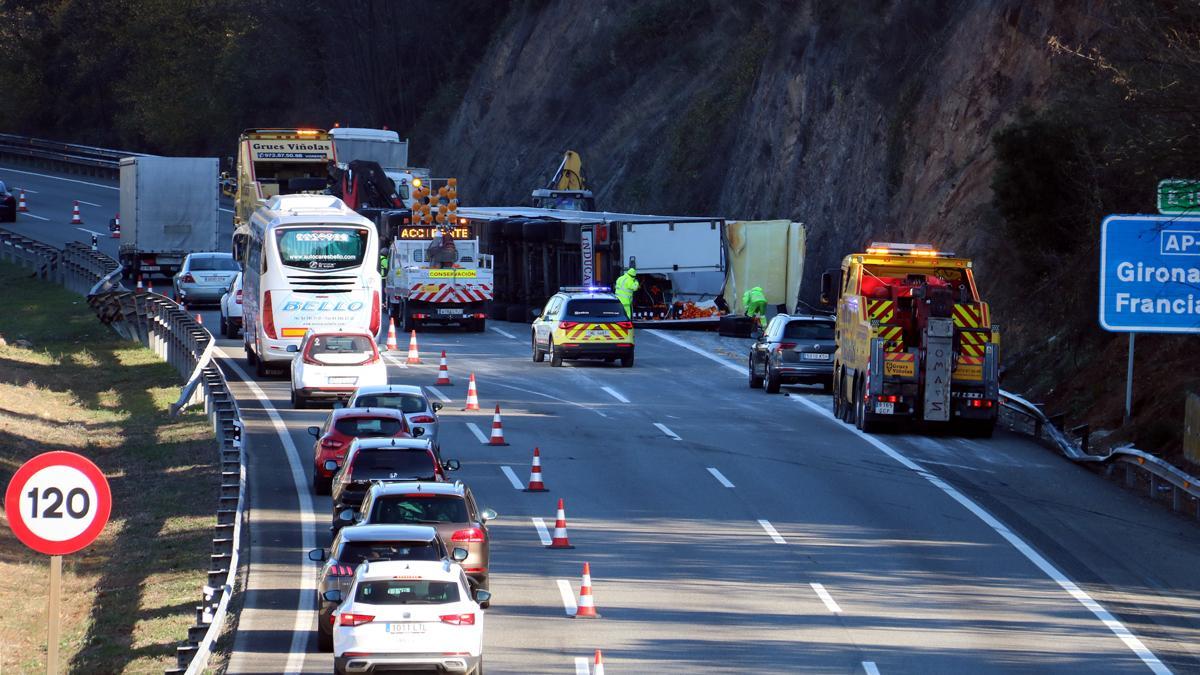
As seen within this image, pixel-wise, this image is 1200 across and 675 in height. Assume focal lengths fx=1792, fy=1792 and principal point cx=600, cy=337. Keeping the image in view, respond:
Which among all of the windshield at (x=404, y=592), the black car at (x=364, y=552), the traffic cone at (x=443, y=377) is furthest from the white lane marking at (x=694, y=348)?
the windshield at (x=404, y=592)

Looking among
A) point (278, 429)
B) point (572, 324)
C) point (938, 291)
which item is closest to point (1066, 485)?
point (938, 291)

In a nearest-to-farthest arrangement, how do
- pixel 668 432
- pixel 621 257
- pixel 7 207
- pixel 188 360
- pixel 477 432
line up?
pixel 477 432 < pixel 668 432 < pixel 188 360 < pixel 621 257 < pixel 7 207

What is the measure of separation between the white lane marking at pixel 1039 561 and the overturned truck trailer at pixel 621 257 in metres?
18.1

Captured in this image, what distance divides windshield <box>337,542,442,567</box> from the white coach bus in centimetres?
2105

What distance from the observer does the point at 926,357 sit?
93.8ft

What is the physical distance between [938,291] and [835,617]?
1222cm

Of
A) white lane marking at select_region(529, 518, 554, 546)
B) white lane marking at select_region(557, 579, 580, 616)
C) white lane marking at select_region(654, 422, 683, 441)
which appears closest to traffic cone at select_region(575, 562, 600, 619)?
white lane marking at select_region(557, 579, 580, 616)

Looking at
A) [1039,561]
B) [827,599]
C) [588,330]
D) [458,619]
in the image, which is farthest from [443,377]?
[458,619]

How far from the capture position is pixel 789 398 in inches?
1373

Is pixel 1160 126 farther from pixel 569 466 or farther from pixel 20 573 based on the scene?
pixel 20 573

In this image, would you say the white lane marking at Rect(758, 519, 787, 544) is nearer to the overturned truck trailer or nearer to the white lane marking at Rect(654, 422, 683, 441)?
the white lane marking at Rect(654, 422, 683, 441)

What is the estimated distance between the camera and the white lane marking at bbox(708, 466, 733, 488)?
25084 millimetres

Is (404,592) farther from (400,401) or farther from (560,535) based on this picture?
(400,401)

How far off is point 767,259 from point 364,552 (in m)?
33.1
